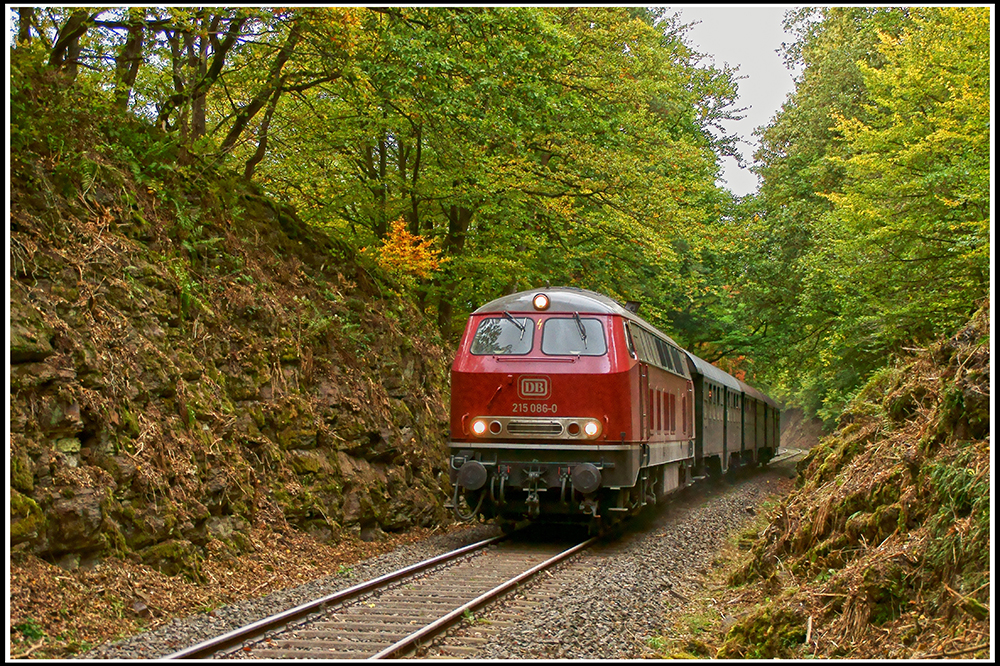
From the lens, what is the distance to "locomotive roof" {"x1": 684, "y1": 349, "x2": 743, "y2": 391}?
62.3 feet

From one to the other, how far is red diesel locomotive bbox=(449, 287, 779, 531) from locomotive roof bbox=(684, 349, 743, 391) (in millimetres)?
5611

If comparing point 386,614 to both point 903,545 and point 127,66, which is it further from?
point 127,66

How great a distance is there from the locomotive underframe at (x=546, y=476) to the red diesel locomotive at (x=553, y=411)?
1 centimetres

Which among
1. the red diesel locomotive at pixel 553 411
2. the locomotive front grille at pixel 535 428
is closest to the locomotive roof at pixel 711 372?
the red diesel locomotive at pixel 553 411

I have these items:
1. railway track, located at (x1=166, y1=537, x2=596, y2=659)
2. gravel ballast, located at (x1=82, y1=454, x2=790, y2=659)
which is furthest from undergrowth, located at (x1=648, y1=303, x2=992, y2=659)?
railway track, located at (x1=166, y1=537, x2=596, y2=659)

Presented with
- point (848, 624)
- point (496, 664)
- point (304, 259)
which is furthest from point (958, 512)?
point (304, 259)

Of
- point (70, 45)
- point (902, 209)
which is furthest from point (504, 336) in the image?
point (902, 209)

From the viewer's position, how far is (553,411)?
1199 centimetres

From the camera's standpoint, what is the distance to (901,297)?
59.6ft

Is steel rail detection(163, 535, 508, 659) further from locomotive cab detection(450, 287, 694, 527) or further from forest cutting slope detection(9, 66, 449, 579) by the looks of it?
locomotive cab detection(450, 287, 694, 527)

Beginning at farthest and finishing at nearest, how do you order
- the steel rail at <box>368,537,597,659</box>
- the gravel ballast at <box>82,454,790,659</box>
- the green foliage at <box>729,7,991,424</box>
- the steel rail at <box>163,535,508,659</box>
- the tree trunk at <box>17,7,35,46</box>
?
the green foliage at <box>729,7,991,424</box>
the tree trunk at <box>17,7,35,46</box>
the gravel ballast at <box>82,454,790,659</box>
the steel rail at <box>368,537,597,659</box>
the steel rail at <box>163,535,508,659</box>

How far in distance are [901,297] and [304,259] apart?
39.1ft

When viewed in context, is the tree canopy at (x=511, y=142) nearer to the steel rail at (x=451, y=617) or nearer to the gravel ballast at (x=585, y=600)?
the gravel ballast at (x=585, y=600)

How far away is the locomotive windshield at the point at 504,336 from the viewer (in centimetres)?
1253
